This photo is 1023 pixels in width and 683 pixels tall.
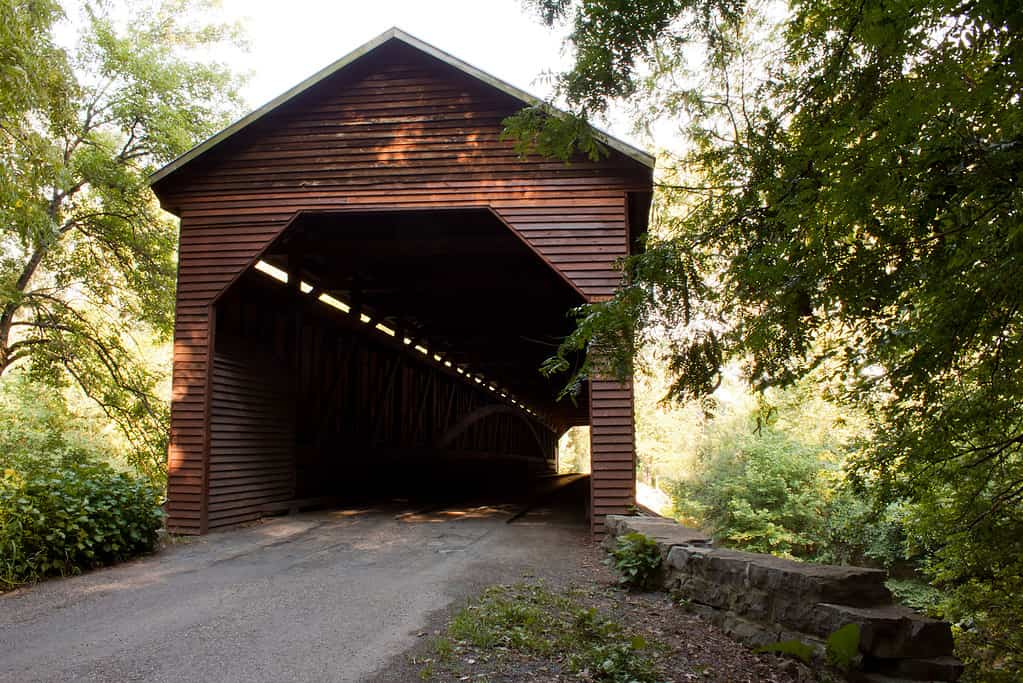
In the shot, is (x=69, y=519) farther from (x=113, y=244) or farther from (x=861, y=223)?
(x=113, y=244)

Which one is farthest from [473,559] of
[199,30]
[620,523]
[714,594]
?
[199,30]

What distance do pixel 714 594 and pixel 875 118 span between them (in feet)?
13.6

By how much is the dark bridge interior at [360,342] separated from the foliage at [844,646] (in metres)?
4.12

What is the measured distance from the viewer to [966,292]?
3.19 m

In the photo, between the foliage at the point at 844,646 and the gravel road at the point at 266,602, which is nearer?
the foliage at the point at 844,646

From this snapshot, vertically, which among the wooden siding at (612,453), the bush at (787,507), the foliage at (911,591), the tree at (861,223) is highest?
the tree at (861,223)

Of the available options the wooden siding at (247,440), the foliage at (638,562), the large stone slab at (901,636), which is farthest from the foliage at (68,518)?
the large stone slab at (901,636)

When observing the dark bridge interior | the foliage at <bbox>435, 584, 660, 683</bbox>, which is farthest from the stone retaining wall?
the dark bridge interior

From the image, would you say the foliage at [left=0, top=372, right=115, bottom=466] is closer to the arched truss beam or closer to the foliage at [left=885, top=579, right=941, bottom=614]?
the arched truss beam

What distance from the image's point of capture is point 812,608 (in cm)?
447

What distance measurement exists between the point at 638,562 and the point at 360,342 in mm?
10058

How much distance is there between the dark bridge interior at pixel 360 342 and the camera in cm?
1073

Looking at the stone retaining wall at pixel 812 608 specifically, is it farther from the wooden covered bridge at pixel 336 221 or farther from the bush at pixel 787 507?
the bush at pixel 787 507

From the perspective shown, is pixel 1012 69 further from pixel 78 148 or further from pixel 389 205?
pixel 78 148
